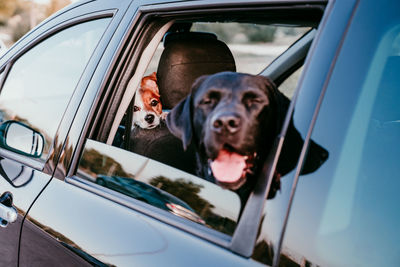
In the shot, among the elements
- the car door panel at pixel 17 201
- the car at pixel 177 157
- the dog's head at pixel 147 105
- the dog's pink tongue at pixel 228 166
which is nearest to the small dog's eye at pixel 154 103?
the dog's head at pixel 147 105

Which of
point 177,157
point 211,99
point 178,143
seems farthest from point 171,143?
point 211,99

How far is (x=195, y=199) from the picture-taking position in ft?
4.80

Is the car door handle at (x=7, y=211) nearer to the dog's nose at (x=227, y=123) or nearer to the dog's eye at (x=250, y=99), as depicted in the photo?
A: the dog's nose at (x=227, y=123)

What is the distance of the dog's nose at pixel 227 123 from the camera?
1.70 m

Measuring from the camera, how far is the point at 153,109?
3.15 meters

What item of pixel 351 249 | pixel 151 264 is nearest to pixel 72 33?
pixel 151 264

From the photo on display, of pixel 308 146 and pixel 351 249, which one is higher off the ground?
pixel 308 146

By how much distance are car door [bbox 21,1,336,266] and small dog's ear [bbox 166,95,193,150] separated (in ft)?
0.95

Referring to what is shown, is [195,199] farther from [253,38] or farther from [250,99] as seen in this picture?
[253,38]

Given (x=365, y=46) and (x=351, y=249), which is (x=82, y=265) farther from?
(x=365, y=46)

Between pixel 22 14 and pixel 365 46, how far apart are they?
44432 mm

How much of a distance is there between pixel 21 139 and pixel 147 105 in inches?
37.8

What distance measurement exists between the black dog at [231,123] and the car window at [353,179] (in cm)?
29

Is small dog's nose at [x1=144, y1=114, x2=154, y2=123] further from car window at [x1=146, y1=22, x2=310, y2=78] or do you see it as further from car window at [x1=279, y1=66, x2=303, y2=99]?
car window at [x1=279, y1=66, x2=303, y2=99]
